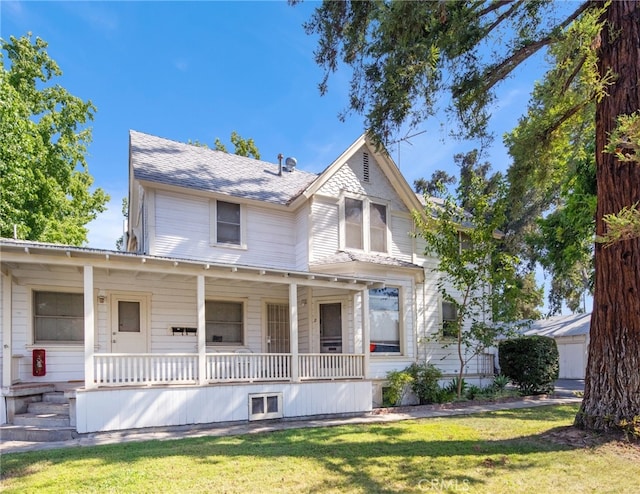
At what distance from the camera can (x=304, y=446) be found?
6.94 m

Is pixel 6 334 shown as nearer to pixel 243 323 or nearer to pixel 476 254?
pixel 243 323

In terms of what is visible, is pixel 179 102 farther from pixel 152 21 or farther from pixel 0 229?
pixel 0 229

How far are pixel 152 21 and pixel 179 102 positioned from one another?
19.6 feet

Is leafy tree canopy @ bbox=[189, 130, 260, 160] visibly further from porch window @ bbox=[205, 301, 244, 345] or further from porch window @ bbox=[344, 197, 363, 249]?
porch window @ bbox=[205, 301, 244, 345]

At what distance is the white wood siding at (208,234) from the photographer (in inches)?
458

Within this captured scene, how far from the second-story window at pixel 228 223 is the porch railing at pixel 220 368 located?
335 centimetres

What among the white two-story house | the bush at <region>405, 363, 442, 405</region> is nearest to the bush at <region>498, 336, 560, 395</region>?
the white two-story house

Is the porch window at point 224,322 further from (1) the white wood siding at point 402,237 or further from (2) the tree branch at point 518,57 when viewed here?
(2) the tree branch at point 518,57

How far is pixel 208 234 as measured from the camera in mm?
12203

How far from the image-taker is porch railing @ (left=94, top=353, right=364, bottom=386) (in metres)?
8.68

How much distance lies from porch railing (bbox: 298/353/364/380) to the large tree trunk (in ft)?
16.5

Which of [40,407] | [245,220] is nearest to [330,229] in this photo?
[245,220]

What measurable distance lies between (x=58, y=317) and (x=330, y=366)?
641 centimetres

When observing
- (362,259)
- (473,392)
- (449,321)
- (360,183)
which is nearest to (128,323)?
(362,259)
